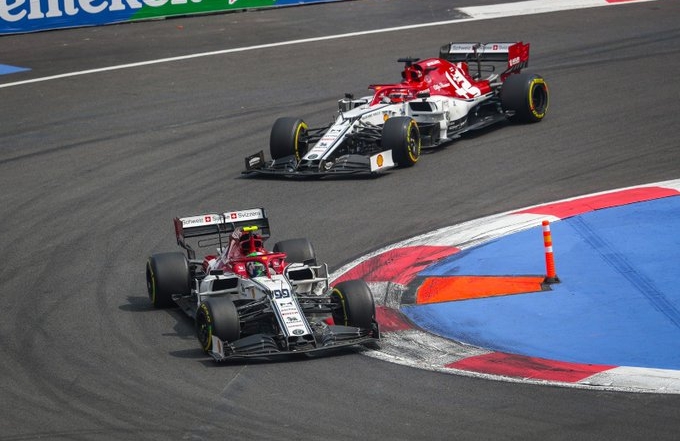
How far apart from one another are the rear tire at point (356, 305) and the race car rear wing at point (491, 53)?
434 inches

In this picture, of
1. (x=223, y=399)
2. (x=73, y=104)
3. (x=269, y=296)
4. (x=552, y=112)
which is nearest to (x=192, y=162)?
(x=73, y=104)

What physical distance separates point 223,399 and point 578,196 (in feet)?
28.9

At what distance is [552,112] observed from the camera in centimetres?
2373

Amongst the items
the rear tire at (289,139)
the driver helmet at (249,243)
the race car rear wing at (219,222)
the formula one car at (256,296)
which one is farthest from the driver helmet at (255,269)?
the rear tire at (289,139)

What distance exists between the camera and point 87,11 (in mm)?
31750

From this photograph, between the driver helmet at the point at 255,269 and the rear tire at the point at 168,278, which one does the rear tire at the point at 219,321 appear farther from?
the rear tire at the point at 168,278

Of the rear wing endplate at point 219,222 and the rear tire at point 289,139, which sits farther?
the rear tire at point 289,139

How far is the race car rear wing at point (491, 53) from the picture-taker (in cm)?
2327

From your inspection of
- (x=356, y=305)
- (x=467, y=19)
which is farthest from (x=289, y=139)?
(x=467, y=19)

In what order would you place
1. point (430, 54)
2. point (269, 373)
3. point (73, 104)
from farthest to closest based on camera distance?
1. point (430, 54)
2. point (73, 104)
3. point (269, 373)

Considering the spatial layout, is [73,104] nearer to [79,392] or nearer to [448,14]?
[448,14]

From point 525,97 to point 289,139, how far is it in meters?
4.66

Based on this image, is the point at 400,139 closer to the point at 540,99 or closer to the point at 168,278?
the point at 540,99

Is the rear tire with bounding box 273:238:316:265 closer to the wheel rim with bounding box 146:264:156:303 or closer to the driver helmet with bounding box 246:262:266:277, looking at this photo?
→ the driver helmet with bounding box 246:262:266:277
